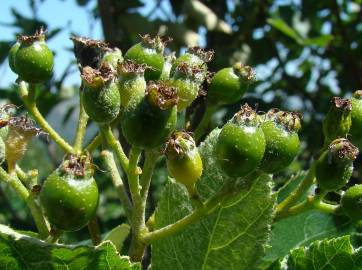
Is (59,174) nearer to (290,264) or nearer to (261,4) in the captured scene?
(290,264)

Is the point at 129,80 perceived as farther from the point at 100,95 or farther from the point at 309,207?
the point at 309,207

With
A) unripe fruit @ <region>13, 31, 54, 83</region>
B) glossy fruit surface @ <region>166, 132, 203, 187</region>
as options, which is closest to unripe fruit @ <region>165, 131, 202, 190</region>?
glossy fruit surface @ <region>166, 132, 203, 187</region>

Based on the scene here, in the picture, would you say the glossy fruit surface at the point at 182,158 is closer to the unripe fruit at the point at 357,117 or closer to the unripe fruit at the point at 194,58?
the unripe fruit at the point at 194,58

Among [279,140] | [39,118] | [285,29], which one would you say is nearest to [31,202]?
[39,118]

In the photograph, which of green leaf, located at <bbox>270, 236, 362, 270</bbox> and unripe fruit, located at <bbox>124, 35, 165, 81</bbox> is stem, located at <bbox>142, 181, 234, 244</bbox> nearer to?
green leaf, located at <bbox>270, 236, 362, 270</bbox>

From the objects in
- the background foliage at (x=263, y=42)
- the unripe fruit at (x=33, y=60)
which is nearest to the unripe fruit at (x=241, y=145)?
the unripe fruit at (x=33, y=60)

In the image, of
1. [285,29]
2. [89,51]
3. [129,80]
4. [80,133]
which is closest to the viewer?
[129,80]
